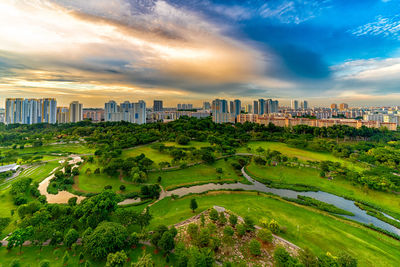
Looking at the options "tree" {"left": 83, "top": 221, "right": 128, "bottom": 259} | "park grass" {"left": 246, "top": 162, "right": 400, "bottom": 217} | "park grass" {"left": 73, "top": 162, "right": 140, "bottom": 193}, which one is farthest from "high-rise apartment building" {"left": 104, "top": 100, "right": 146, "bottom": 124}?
"tree" {"left": 83, "top": 221, "right": 128, "bottom": 259}

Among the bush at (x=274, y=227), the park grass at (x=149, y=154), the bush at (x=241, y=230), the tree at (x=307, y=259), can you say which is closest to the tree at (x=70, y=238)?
the bush at (x=241, y=230)

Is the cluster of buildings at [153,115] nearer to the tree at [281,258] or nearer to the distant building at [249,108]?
the distant building at [249,108]

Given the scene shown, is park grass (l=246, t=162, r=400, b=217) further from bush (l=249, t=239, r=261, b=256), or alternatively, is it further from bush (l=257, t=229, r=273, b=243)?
bush (l=249, t=239, r=261, b=256)

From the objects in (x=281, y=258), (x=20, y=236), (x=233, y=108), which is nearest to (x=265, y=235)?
(x=281, y=258)

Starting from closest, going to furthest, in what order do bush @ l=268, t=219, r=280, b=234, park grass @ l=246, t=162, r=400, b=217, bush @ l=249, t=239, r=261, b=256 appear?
bush @ l=249, t=239, r=261, b=256 → bush @ l=268, t=219, r=280, b=234 → park grass @ l=246, t=162, r=400, b=217

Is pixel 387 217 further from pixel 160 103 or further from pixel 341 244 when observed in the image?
pixel 160 103

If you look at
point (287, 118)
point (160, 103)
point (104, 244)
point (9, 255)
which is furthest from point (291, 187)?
point (160, 103)
